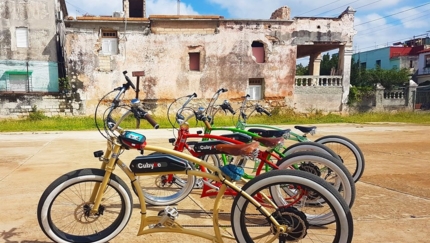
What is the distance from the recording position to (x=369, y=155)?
6379 millimetres

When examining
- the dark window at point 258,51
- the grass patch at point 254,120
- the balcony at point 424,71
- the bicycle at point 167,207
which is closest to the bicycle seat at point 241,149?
the bicycle at point 167,207

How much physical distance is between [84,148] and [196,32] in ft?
38.7

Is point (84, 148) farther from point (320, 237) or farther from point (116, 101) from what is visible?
point (320, 237)

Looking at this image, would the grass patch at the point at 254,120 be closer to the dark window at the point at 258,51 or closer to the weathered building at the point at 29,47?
the dark window at the point at 258,51

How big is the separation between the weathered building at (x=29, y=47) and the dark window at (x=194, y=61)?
Answer: 7793 mm

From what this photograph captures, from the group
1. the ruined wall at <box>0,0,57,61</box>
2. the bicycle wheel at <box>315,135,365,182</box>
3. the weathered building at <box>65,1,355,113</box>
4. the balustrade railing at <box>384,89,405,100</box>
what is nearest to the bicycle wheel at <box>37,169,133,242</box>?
the bicycle wheel at <box>315,135,365,182</box>

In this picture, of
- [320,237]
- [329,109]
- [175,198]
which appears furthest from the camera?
[329,109]

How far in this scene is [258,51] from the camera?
59.9ft

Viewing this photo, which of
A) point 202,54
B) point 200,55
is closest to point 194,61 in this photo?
point 200,55

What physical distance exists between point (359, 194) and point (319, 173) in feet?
3.22

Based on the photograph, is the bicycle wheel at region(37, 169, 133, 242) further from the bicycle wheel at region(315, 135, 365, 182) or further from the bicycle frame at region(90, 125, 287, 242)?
the bicycle wheel at region(315, 135, 365, 182)

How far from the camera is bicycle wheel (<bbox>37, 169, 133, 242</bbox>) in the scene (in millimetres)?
2332

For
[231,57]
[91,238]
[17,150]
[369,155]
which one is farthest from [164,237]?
[231,57]

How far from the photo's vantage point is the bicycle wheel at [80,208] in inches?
91.8
